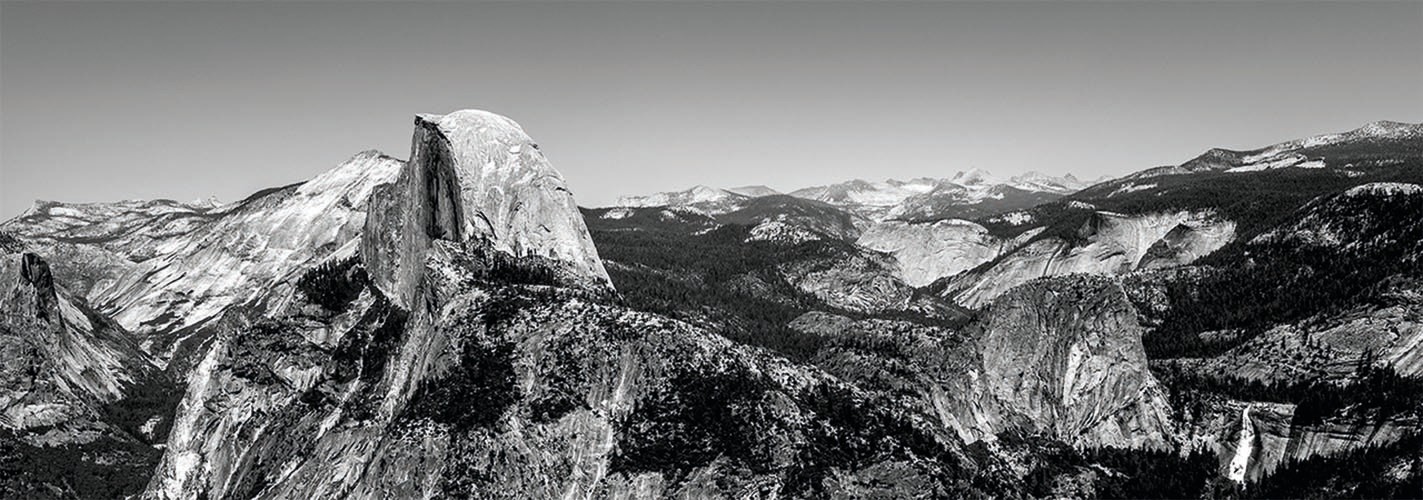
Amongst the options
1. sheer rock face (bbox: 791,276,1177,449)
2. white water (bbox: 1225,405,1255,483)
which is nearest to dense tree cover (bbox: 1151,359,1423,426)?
white water (bbox: 1225,405,1255,483)

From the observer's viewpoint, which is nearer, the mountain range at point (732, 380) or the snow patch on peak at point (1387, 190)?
the mountain range at point (732, 380)

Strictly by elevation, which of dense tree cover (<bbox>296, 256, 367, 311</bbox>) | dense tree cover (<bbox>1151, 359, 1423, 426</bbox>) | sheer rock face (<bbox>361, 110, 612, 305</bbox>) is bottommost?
Answer: dense tree cover (<bbox>1151, 359, 1423, 426</bbox>)

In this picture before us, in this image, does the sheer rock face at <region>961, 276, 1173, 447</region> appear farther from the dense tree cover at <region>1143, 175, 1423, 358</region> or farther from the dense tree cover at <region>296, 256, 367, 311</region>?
the dense tree cover at <region>296, 256, 367, 311</region>

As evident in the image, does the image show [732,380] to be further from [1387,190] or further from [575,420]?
[1387,190]

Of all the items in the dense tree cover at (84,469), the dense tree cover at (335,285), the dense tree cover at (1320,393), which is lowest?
the dense tree cover at (84,469)

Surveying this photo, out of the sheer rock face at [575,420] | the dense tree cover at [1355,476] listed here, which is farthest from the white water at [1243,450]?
the sheer rock face at [575,420]

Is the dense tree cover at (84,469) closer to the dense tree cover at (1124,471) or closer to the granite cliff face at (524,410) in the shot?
the granite cliff face at (524,410)

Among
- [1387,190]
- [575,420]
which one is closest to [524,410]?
[575,420]

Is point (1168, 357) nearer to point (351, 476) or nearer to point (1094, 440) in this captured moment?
point (1094, 440)
